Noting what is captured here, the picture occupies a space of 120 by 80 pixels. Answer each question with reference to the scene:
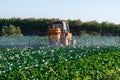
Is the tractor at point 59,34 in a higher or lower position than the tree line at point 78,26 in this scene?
higher

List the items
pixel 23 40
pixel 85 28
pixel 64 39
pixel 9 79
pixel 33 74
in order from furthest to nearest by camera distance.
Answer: pixel 85 28
pixel 23 40
pixel 64 39
pixel 33 74
pixel 9 79

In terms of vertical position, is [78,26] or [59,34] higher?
[59,34]

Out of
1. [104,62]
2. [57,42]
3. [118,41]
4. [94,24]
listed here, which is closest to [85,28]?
[94,24]

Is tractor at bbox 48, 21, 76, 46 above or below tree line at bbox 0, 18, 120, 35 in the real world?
above

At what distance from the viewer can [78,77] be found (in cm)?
913

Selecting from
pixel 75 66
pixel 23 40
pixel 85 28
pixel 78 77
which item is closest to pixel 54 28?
pixel 23 40

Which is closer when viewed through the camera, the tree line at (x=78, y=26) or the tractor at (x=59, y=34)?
the tractor at (x=59, y=34)

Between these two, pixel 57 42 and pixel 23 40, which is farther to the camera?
pixel 23 40

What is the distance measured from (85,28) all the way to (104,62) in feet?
126

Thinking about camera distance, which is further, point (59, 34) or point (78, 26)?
point (78, 26)

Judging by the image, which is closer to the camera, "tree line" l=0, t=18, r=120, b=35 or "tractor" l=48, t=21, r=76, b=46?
"tractor" l=48, t=21, r=76, b=46

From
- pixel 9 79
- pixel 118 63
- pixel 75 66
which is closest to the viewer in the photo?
pixel 9 79

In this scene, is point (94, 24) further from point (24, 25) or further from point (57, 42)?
point (57, 42)

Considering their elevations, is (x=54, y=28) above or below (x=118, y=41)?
above
